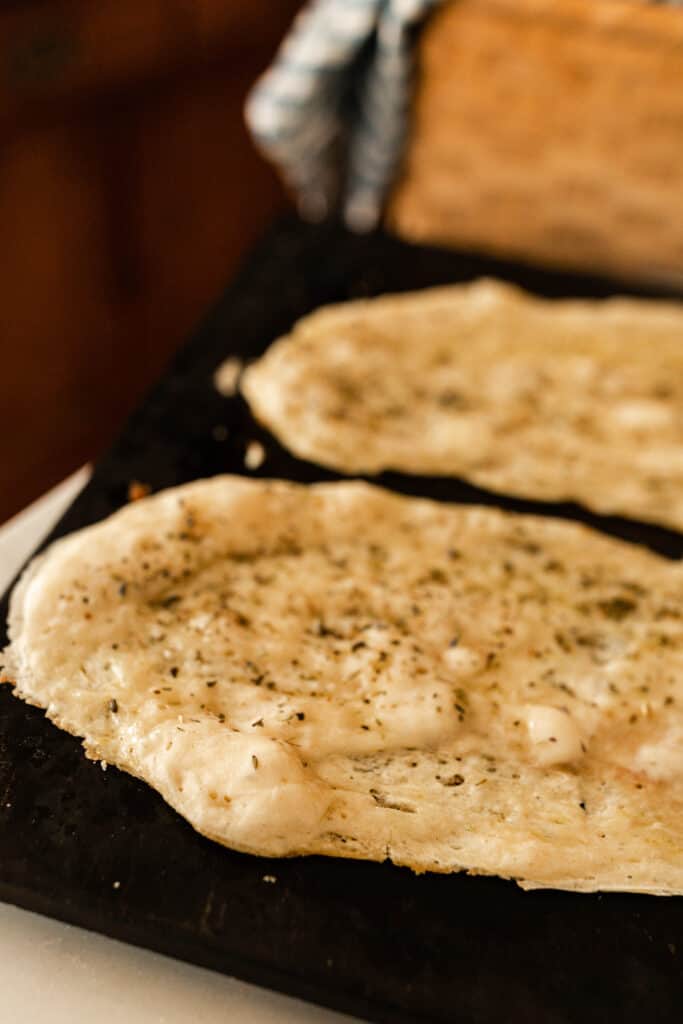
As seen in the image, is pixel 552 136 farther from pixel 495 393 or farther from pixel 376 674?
pixel 376 674

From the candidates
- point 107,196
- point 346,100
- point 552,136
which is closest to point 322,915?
point 552,136

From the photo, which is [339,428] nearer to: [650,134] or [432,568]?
[432,568]

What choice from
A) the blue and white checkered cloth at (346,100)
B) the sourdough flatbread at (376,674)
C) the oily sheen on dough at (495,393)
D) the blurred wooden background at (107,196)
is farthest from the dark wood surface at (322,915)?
the blurred wooden background at (107,196)

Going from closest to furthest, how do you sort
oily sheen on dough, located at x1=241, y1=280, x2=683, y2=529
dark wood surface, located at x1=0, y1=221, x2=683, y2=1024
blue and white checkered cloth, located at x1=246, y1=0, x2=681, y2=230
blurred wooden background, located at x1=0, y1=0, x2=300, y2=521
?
1. dark wood surface, located at x1=0, y1=221, x2=683, y2=1024
2. oily sheen on dough, located at x1=241, y1=280, x2=683, y2=529
3. blue and white checkered cloth, located at x1=246, y1=0, x2=681, y2=230
4. blurred wooden background, located at x1=0, y1=0, x2=300, y2=521

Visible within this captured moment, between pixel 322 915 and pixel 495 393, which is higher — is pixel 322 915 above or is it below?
above

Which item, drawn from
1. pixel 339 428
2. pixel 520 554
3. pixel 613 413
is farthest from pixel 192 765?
pixel 613 413

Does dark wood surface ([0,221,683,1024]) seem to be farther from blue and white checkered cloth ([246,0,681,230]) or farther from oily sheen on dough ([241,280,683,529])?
blue and white checkered cloth ([246,0,681,230])

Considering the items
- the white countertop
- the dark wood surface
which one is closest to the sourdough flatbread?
the dark wood surface
